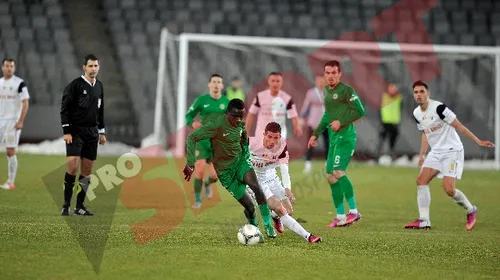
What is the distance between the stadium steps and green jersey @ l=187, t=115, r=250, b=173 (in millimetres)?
16373

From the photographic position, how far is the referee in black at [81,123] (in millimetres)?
12047

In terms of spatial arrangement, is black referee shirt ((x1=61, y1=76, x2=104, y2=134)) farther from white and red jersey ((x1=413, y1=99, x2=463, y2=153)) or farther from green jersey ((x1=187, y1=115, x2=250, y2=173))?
white and red jersey ((x1=413, y1=99, x2=463, y2=153))

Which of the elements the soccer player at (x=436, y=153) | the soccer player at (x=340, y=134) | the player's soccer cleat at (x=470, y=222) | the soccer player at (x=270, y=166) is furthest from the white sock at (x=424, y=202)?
the soccer player at (x=270, y=166)

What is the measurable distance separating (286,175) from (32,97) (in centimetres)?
1630

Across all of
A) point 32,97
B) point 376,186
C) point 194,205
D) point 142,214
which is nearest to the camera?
point 142,214

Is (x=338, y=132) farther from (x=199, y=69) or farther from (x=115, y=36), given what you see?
(x=115, y=36)

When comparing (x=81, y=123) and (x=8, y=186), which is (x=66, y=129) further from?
(x=8, y=186)

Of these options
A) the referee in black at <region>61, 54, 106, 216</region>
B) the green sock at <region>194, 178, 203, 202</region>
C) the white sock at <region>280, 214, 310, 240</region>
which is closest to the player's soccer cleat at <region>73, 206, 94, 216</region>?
the referee in black at <region>61, 54, 106, 216</region>

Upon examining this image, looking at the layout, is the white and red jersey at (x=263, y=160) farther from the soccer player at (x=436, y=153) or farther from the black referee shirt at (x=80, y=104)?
the black referee shirt at (x=80, y=104)

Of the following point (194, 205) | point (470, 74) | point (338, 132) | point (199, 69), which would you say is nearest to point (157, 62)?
point (199, 69)

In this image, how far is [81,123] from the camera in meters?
12.2

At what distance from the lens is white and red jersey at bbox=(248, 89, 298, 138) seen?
14641 millimetres

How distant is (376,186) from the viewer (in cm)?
1914

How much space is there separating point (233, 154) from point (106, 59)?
64.4 ft
